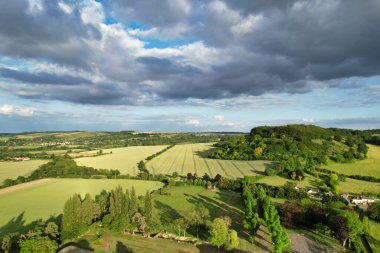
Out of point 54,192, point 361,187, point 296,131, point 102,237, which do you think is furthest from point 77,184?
point 296,131

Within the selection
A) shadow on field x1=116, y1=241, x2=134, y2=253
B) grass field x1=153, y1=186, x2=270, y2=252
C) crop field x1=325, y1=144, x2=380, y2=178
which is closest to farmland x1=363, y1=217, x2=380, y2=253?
grass field x1=153, y1=186, x2=270, y2=252

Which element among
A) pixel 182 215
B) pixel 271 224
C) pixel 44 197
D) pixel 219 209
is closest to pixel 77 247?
pixel 182 215

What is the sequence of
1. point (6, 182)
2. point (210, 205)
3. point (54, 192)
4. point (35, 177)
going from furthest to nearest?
point (35, 177), point (6, 182), point (54, 192), point (210, 205)

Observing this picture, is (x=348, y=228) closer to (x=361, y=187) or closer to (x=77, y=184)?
(x=361, y=187)

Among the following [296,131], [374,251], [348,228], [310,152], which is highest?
[296,131]

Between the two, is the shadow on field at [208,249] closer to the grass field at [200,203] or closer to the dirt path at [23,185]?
the grass field at [200,203]

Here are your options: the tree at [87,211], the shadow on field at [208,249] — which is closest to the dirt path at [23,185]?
the tree at [87,211]
